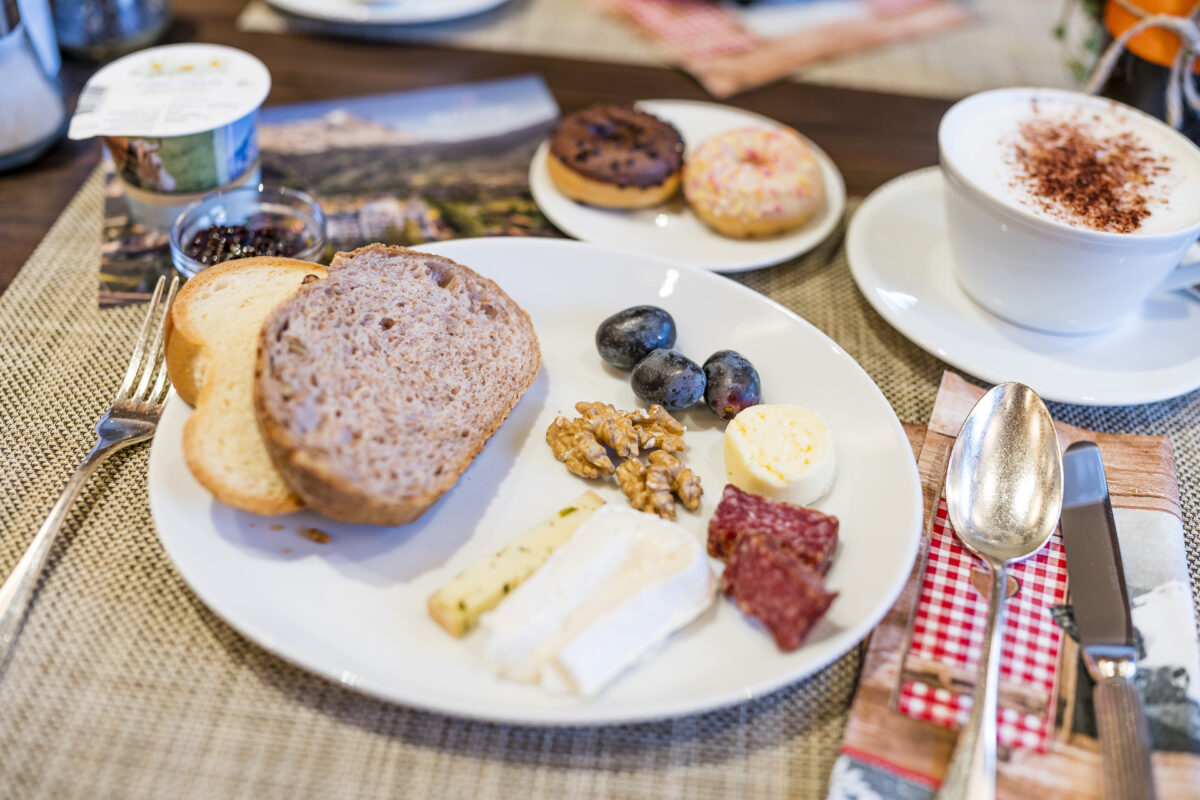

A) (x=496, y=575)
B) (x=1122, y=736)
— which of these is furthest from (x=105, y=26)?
(x=1122, y=736)

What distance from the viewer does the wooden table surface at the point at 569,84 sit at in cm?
279

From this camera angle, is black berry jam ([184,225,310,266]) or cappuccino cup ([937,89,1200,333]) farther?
black berry jam ([184,225,310,266])

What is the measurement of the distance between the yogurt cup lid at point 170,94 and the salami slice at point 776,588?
159 cm

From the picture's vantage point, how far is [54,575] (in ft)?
4.87

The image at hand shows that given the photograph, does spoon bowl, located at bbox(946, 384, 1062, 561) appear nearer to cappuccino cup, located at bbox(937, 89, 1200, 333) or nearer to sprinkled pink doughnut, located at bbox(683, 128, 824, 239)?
cappuccino cup, located at bbox(937, 89, 1200, 333)

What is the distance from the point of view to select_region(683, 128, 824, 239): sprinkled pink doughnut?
2252 millimetres

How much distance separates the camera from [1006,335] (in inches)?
80.7

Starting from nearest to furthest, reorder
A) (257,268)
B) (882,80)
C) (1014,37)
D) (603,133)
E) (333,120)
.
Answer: (257,268) < (603,133) < (333,120) < (882,80) < (1014,37)

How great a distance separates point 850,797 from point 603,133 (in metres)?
1.83

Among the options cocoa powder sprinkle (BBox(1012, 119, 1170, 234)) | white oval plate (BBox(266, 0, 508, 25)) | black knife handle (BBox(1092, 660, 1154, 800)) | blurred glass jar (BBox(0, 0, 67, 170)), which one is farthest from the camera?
white oval plate (BBox(266, 0, 508, 25))

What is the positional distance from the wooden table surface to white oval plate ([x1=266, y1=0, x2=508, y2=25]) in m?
0.08

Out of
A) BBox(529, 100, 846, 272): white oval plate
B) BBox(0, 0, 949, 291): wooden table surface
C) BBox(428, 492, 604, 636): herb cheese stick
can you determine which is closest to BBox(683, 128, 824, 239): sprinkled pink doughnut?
BBox(529, 100, 846, 272): white oval plate

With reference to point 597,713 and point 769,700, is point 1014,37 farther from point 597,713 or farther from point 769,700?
point 597,713

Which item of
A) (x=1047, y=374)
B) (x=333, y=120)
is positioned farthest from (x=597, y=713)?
(x=333, y=120)
